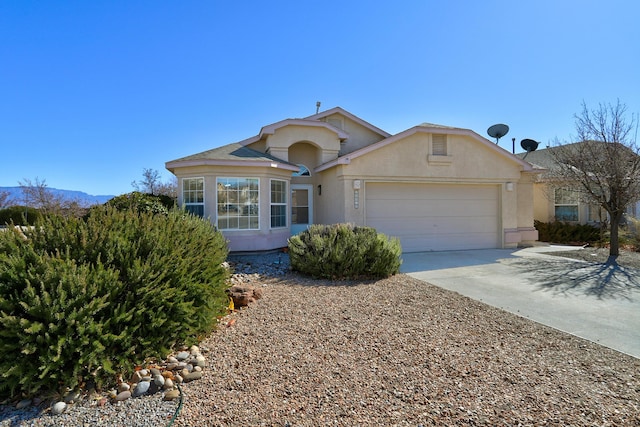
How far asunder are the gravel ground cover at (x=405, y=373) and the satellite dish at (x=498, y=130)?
13.5 m

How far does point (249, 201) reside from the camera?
38.2 ft

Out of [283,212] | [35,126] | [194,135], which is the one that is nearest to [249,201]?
[283,212]

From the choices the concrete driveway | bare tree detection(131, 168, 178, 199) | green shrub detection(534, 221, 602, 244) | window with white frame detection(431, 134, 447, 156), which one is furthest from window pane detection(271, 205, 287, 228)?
bare tree detection(131, 168, 178, 199)

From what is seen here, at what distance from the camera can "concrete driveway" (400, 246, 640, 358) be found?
511 cm

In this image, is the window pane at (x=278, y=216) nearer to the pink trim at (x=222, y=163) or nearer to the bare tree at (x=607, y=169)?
the pink trim at (x=222, y=163)

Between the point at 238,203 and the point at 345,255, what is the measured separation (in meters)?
4.99

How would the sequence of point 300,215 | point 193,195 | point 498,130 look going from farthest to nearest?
1. point 498,130
2. point 300,215
3. point 193,195

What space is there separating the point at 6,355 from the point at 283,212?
9.91m

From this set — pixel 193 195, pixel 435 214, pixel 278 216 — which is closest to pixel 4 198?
pixel 193 195

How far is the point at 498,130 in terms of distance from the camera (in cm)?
1644

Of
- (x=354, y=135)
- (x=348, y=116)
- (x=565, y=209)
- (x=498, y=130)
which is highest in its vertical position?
(x=348, y=116)

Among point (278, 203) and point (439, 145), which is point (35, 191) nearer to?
point (278, 203)

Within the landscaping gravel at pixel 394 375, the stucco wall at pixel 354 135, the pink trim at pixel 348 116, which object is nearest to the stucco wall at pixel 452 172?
the stucco wall at pixel 354 135

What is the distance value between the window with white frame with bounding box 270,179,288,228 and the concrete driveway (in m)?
4.84
